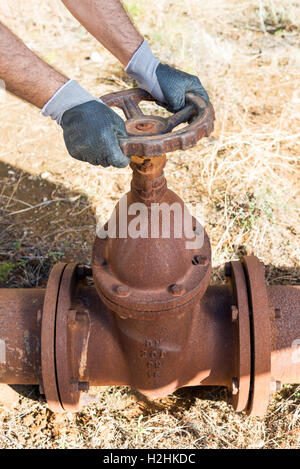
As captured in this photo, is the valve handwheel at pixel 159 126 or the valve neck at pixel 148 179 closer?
the valve handwheel at pixel 159 126

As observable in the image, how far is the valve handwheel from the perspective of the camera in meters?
1.26

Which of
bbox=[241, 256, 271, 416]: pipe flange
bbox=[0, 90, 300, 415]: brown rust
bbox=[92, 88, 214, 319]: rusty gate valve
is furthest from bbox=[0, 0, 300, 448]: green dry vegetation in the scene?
bbox=[92, 88, 214, 319]: rusty gate valve

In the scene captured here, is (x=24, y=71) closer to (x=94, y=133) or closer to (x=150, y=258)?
(x=94, y=133)

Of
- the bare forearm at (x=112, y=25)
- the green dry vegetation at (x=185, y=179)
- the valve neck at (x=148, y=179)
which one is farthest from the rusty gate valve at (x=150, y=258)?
the green dry vegetation at (x=185, y=179)

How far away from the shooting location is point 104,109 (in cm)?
141

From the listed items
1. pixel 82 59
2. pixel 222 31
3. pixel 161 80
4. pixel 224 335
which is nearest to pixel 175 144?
pixel 161 80

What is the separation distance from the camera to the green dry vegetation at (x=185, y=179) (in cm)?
215

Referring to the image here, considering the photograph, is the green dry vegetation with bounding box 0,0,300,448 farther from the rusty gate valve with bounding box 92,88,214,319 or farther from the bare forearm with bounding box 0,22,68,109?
the bare forearm with bounding box 0,22,68,109

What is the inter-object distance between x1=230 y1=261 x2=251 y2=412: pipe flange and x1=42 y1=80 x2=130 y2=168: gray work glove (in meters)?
0.71

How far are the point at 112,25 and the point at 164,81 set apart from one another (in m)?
0.46

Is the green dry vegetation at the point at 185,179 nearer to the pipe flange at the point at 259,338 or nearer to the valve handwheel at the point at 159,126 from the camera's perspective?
the pipe flange at the point at 259,338

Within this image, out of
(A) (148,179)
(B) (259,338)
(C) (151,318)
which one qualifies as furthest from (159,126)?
(B) (259,338)

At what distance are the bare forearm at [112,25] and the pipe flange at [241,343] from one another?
102 centimetres

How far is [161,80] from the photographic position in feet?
5.71
